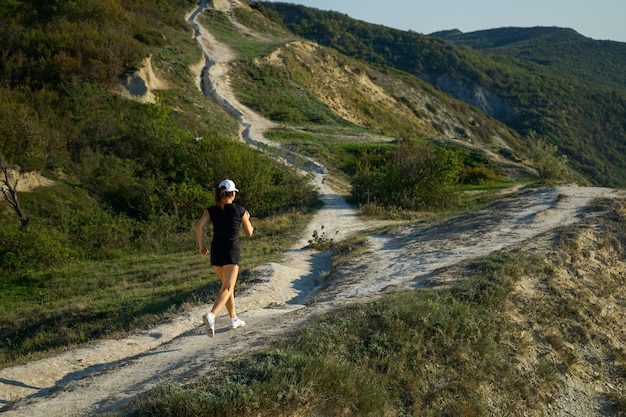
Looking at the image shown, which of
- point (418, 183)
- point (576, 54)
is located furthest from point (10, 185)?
point (576, 54)

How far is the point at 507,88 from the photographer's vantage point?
99438 mm

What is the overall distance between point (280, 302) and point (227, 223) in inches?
139

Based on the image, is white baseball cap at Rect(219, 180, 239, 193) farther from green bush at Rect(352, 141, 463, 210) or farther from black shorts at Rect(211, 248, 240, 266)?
green bush at Rect(352, 141, 463, 210)

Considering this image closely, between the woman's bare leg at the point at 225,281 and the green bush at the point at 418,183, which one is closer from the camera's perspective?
the woman's bare leg at the point at 225,281

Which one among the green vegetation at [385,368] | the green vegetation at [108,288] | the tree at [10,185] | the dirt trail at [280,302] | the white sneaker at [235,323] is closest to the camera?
the green vegetation at [385,368]

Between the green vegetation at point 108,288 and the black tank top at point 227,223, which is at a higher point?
the black tank top at point 227,223

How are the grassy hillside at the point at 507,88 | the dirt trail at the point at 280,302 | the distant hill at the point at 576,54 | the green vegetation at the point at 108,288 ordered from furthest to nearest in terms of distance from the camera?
1. the distant hill at the point at 576,54
2. the grassy hillside at the point at 507,88
3. the green vegetation at the point at 108,288
4. the dirt trail at the point at 280,302

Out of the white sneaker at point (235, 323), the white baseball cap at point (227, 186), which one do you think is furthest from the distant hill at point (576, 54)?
the white baseball cap at point (227, 186)

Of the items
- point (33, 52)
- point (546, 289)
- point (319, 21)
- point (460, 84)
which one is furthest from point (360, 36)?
point (546, 289)

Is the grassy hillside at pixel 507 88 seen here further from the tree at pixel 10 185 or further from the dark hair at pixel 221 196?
the dark hair at pixel 221 196

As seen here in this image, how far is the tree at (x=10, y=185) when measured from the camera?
56.5ft

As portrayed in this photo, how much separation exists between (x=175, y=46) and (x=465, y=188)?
25.6 meters

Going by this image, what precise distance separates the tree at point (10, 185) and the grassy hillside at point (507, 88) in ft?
189

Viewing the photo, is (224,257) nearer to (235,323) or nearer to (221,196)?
(221,196)
